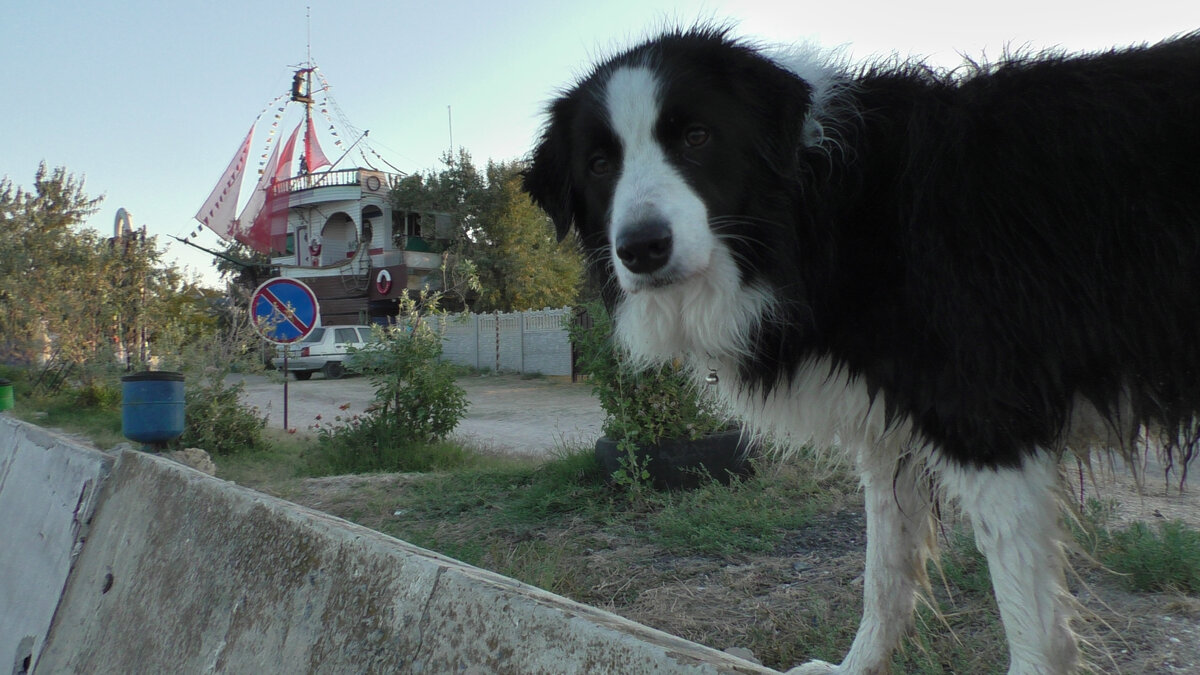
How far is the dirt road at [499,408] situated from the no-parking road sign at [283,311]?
0.61 meters

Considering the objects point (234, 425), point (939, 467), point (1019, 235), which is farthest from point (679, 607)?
point (234, 425)

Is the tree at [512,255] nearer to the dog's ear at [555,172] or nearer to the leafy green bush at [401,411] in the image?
the leafy green bush at [401,411]

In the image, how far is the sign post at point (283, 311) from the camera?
30.5 feet

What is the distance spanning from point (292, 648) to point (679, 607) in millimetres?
1806

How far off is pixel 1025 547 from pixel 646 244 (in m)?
1.19

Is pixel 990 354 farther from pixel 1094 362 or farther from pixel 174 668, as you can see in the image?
pixel 174 668

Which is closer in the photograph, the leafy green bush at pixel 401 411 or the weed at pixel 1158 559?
the weed at pixel 1158 559

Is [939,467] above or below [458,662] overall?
above

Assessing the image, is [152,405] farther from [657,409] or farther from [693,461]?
[693,461]

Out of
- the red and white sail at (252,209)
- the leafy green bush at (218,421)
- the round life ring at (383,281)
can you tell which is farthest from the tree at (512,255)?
the leafy green bush at (218,421)

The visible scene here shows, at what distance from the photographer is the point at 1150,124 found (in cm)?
186

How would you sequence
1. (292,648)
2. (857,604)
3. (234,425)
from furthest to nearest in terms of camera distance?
(234,425) → (857,604) → (292,648)

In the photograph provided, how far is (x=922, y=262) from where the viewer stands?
6.28 ft

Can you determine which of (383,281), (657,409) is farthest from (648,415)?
(383,281)
